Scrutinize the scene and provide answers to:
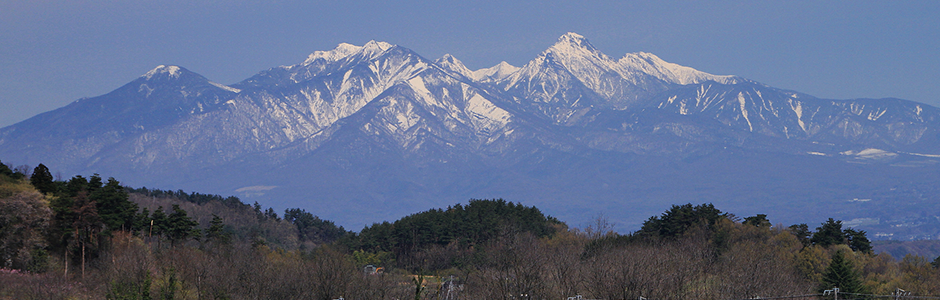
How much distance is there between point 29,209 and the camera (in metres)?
74.5

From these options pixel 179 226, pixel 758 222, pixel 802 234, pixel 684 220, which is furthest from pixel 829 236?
pixel 179 226

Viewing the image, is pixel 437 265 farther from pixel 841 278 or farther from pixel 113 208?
pixel 841 278

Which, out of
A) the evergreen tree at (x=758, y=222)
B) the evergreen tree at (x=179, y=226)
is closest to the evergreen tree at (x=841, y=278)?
the evergreen tree at (x=758, y=222)

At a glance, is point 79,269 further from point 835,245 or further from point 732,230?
point 835,245

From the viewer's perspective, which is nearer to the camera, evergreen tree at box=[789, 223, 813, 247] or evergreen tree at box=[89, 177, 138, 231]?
evergreen tree at box=[89, 177, 138, 231]

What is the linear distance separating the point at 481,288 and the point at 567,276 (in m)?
7.12

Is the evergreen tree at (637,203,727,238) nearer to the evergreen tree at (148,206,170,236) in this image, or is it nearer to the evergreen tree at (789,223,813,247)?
the evergreen tree at (789,223,813,247)

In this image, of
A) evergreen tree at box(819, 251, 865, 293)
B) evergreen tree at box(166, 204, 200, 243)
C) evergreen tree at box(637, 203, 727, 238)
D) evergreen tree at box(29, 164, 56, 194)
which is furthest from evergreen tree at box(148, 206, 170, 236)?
evergreen tree at box(819, 251, 865, 293)

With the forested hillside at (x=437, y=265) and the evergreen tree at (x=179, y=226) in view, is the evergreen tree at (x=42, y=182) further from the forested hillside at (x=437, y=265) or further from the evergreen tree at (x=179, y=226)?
the evergreen tree at (x=179, y=226)

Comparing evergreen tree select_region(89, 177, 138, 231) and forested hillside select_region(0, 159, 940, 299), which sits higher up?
evergreen tree select_region(89, 177, 138, 231)

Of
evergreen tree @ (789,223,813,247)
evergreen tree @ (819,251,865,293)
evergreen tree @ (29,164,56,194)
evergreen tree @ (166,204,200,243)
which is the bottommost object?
evergreen tree @ (819,251,865,293)

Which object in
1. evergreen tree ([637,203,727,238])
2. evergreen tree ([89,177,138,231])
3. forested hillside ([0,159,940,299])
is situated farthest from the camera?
evergreen tree ([637,203,727,238])

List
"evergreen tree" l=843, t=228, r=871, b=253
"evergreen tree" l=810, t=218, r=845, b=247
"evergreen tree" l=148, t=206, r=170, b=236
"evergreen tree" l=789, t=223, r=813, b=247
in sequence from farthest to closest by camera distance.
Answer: "evergreen tree" l=789, t=223, r=813, b=247
"evergreen tree" l=843, t=228, r=871, b=253
"evergreen tree" l=810, t=218, r=845, b=247
"evergreen tree" l=148, t=206, r=170, b=236

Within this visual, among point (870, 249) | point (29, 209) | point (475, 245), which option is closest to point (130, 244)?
point (29, 209)
